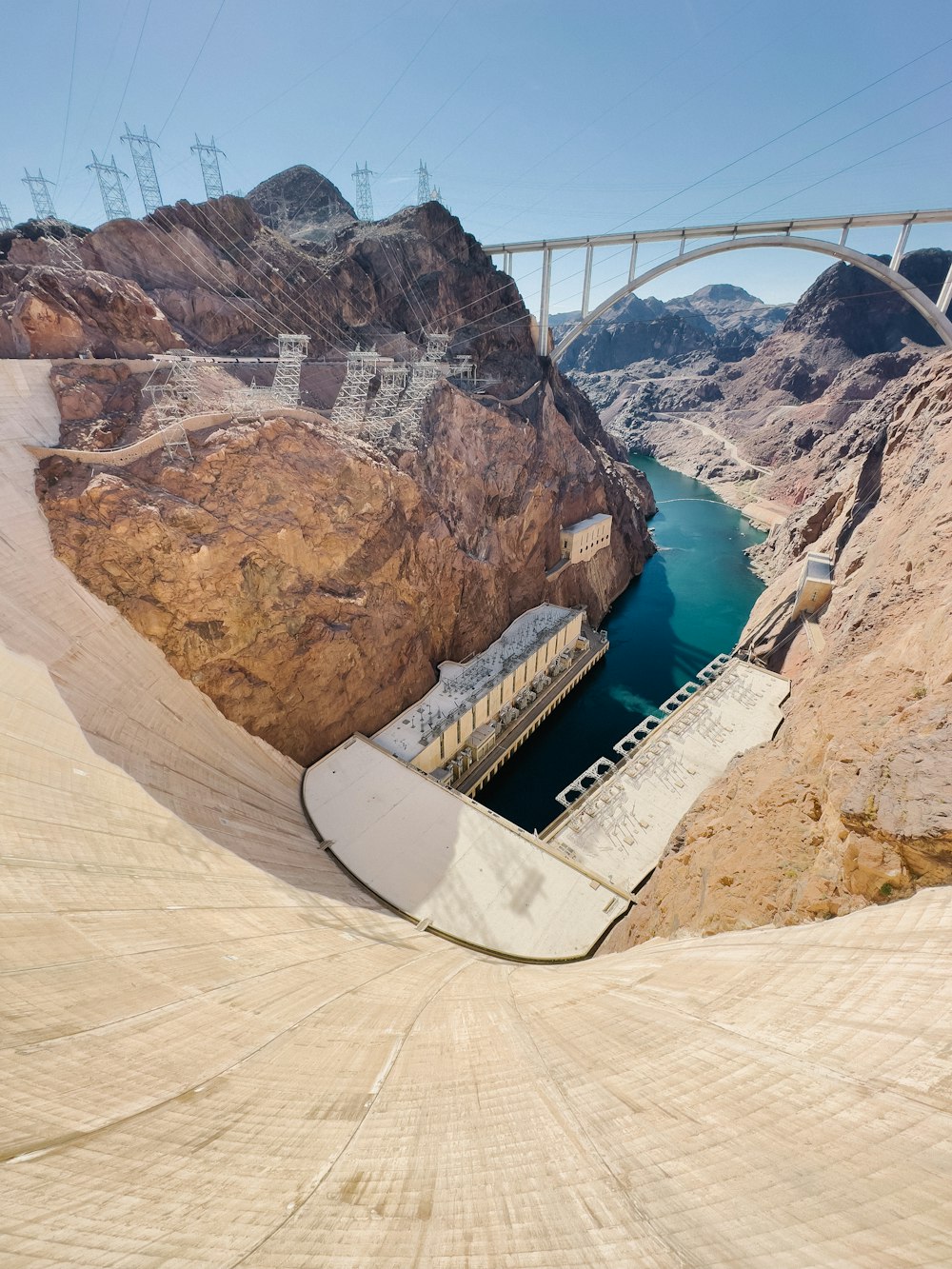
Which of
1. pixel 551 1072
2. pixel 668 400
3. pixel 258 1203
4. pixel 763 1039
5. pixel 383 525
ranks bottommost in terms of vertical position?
pixel 551 1072

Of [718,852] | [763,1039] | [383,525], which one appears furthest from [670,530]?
[763,1039]

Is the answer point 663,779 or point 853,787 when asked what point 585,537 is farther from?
point 853,787

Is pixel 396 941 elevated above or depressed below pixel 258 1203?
below

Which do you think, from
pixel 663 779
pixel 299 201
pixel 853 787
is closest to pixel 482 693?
pixel 663 779

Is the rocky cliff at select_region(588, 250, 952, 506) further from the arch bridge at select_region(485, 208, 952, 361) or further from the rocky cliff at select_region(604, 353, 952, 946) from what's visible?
the rocky cliff at select_region(604, 353, 952, 946)

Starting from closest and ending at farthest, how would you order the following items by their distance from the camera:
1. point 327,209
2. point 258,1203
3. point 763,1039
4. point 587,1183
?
point 587,1183
point 258,1203
point 763,1039
point 327,209

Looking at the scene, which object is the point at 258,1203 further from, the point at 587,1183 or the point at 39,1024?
the point at 39,1024
